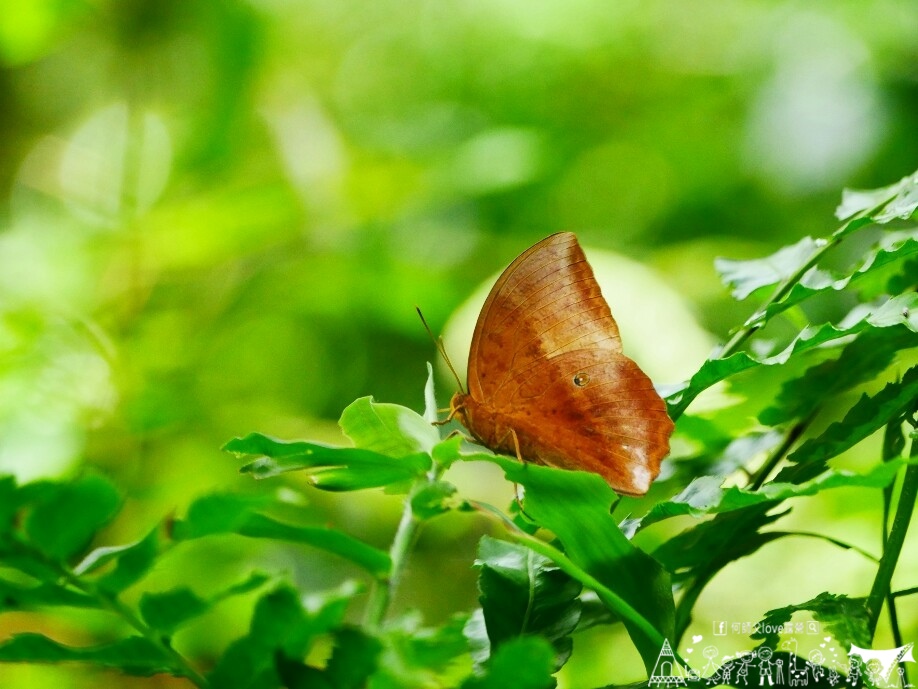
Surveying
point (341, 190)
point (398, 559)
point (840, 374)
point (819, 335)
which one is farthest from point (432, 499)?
point (341, 190)

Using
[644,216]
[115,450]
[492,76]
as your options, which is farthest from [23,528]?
[492,76]

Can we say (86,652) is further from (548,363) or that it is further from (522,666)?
(548,363)

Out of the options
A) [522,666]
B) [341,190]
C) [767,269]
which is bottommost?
[522,666]

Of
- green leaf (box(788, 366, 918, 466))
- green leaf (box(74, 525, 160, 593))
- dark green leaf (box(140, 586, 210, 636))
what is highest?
green leaf (box(788, 366, 918, 466))

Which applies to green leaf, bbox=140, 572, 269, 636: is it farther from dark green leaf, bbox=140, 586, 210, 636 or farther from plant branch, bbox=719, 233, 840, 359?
plant branch, bbox=719, 233, 840, 359

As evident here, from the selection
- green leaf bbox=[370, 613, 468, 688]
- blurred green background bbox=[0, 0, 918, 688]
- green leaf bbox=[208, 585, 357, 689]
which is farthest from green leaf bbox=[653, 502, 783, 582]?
blurred green background bbox=[0, 0, 918, 688]
